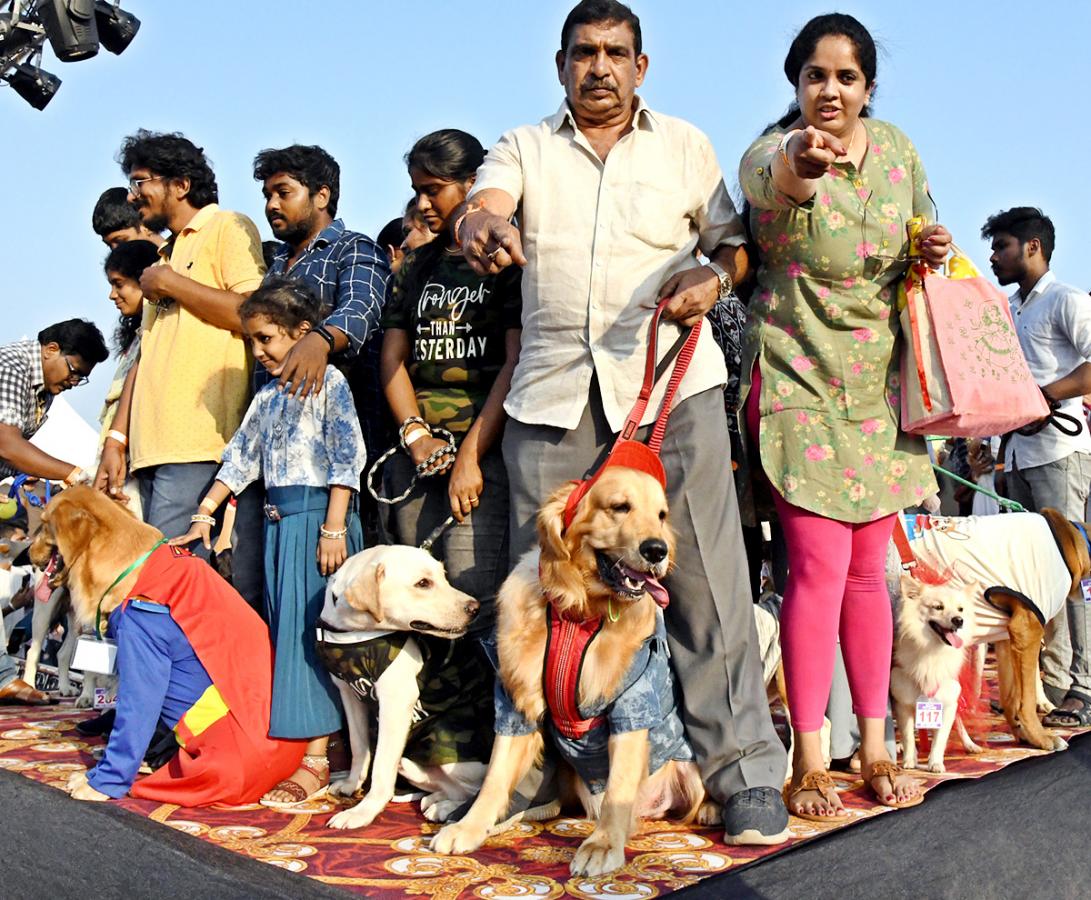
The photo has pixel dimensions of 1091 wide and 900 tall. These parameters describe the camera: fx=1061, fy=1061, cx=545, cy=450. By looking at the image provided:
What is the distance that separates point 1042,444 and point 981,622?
1.37 metres

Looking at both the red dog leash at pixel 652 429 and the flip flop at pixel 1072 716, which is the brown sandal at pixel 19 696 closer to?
the red dog leash at pixel 652 429

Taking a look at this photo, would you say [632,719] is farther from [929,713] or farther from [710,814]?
[929,713]

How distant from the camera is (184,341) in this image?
14.3ft

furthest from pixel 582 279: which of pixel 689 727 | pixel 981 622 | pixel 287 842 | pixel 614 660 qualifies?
pixel 981 622

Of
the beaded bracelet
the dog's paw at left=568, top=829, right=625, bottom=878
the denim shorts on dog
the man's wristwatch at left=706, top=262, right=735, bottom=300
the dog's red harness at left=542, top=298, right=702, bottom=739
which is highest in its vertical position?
the man's wristwatch at left=706, top=262, right=735, bottom=300

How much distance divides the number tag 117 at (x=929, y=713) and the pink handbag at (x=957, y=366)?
3.79 ft

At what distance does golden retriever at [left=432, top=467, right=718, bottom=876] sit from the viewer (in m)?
2.92

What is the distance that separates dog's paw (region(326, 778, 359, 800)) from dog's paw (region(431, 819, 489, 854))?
0.65m

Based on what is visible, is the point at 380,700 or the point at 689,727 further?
the point at 380,700

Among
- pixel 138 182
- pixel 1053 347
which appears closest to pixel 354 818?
pixel 138 182

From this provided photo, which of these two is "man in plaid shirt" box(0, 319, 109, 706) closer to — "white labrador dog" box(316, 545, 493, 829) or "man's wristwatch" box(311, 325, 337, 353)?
"man's wristwatch" box(311, 325, 337, 353)

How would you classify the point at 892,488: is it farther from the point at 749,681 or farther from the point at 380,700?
the point at 380,700

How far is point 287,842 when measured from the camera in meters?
3.04

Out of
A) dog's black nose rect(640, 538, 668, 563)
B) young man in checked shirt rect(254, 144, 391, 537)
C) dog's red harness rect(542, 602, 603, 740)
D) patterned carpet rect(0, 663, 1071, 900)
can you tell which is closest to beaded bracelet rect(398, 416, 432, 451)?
young man in checked shirt rect(254, 144, 391, 537)
